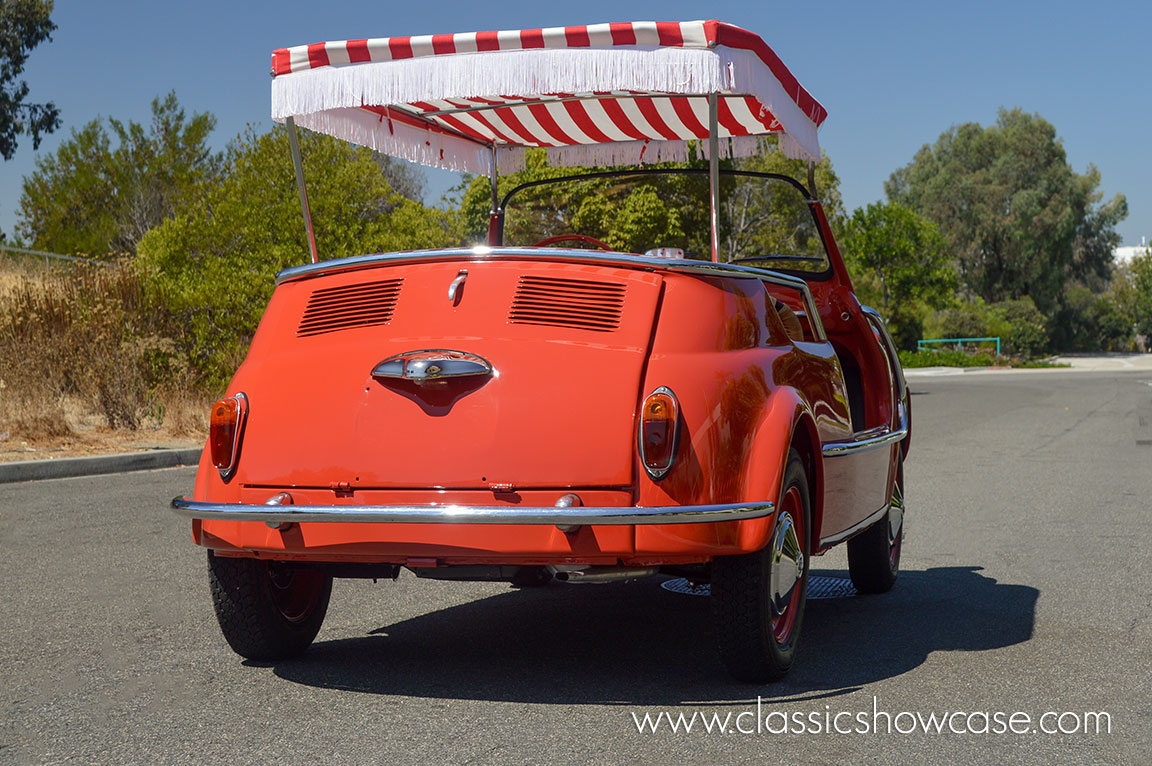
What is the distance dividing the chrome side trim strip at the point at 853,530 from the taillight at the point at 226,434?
2.19 meters

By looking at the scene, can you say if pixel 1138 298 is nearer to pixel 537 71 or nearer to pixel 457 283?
pixel 537 71

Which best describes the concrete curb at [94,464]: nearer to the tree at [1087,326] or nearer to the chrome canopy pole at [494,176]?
the chrome canopy pole at [494,176]

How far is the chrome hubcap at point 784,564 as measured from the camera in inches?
174

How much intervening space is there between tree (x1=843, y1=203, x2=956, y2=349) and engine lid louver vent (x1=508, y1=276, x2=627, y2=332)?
54.0 m

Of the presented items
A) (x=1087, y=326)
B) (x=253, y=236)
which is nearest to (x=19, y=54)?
(x=253, y=236)

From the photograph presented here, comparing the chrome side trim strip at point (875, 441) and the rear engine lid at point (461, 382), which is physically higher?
the rear engine lid at point (461, 382)

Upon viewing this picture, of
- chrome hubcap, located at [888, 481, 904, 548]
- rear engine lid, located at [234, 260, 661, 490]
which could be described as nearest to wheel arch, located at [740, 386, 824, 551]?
rear engine lid, located at [234, 260, 661, 490]

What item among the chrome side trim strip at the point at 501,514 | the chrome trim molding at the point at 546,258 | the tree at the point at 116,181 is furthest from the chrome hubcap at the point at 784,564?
the tree at the point at 116,181

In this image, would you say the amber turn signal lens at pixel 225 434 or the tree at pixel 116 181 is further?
the tree at pixel 116 181

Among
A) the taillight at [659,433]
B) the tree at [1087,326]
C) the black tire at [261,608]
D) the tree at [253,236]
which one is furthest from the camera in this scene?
the tree at [1087,326]

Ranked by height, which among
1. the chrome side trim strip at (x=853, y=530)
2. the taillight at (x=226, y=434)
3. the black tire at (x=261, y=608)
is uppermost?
the taillight at (x=226, y=434)

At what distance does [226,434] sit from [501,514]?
1.11 m

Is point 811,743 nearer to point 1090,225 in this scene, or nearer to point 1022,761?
point 1022,761

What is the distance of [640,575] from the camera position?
163 inches
